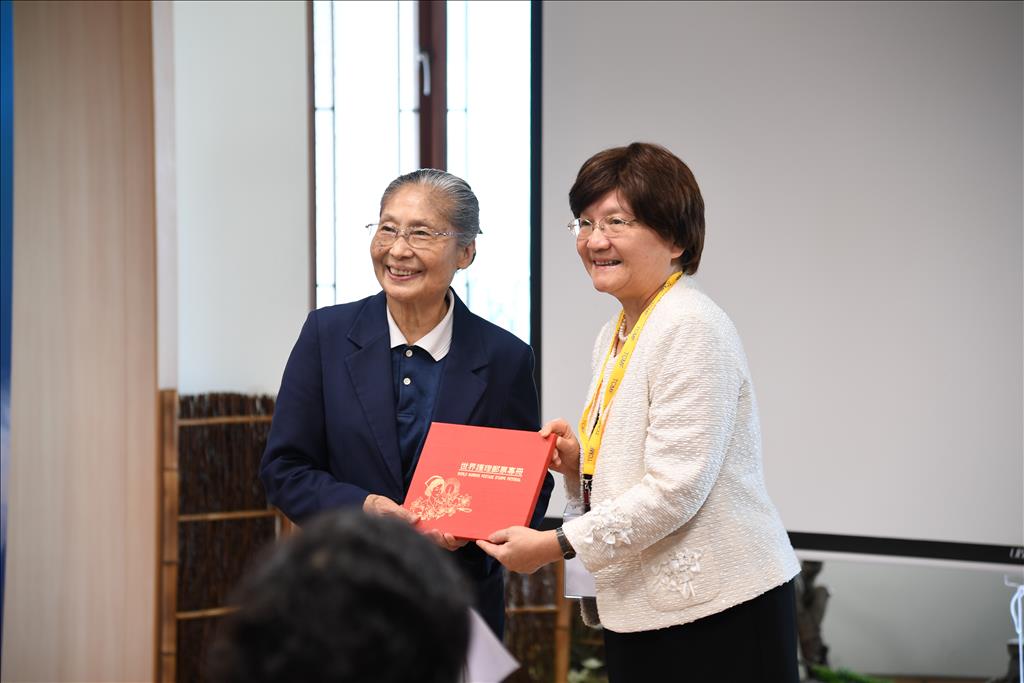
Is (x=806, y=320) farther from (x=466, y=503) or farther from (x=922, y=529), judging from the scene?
(x=466, y=503)

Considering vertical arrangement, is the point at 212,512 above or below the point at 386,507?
below

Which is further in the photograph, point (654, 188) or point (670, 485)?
point (654, 188)

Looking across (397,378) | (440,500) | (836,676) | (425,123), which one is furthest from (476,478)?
(425,123)

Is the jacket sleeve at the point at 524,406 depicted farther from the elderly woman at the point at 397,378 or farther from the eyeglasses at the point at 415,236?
the eyeglasses at the point at 415,236

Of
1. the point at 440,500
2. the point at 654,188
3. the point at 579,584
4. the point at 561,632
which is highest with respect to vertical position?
the point at 654,188

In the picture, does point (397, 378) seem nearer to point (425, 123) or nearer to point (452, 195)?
point (452, 195)

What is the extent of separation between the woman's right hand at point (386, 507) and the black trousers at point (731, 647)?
45 cm

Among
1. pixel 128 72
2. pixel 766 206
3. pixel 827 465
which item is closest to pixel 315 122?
pixel 128 72

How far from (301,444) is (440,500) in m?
0.33

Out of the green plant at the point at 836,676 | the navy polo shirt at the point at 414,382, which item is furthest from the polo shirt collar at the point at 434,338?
the green plant at the point at 836,676

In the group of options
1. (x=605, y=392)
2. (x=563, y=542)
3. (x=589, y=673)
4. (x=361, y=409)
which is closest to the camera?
(x=563, y=542)

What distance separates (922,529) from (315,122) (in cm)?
289

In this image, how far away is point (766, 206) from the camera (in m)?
3.67

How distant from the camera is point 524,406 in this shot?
215cm
